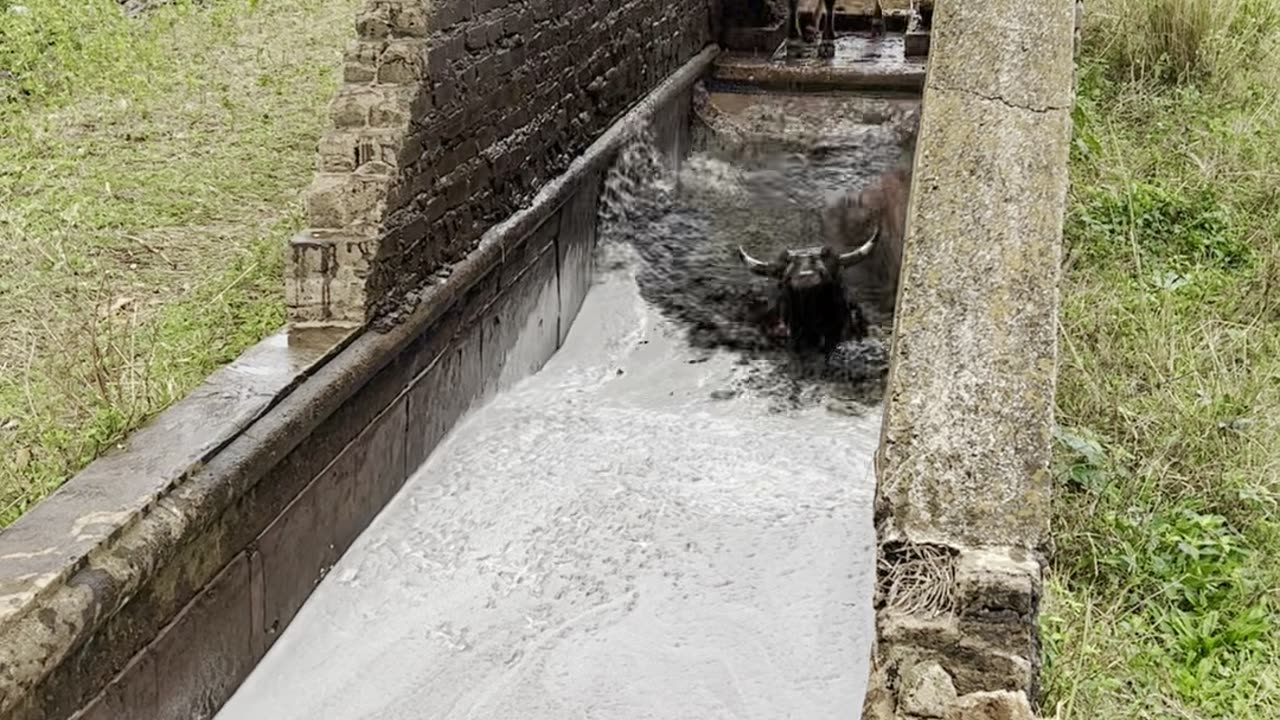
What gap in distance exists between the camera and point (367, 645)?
14.8ft

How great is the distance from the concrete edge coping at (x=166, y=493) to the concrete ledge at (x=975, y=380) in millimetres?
1882

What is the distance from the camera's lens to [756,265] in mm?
7832

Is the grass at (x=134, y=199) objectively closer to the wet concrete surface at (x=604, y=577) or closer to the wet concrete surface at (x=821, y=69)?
the wet concrete surface at (x=604, y=577)

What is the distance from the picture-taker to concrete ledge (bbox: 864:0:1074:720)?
8.89 ft

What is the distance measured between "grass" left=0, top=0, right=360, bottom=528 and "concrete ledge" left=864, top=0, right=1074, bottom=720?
7.65 feet

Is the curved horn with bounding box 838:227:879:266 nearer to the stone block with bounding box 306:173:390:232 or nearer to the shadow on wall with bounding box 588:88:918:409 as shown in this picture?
the shadow on wall with bounding box 588:88:918:409

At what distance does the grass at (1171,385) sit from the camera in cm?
323

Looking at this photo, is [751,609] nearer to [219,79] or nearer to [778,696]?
[778,696]

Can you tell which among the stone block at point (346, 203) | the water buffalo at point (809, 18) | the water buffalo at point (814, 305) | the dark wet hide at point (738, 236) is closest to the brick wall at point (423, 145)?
the stone block at point (346, 203)

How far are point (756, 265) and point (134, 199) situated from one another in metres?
3.59

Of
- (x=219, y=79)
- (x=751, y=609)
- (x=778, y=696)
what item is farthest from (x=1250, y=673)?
(x=219, y=79)

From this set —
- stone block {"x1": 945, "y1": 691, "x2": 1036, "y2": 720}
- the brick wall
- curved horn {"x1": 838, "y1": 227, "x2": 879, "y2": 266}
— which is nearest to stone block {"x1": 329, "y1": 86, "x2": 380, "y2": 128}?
the brick wall

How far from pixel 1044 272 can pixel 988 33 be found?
118cm

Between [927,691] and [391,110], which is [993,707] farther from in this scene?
[391,110]
